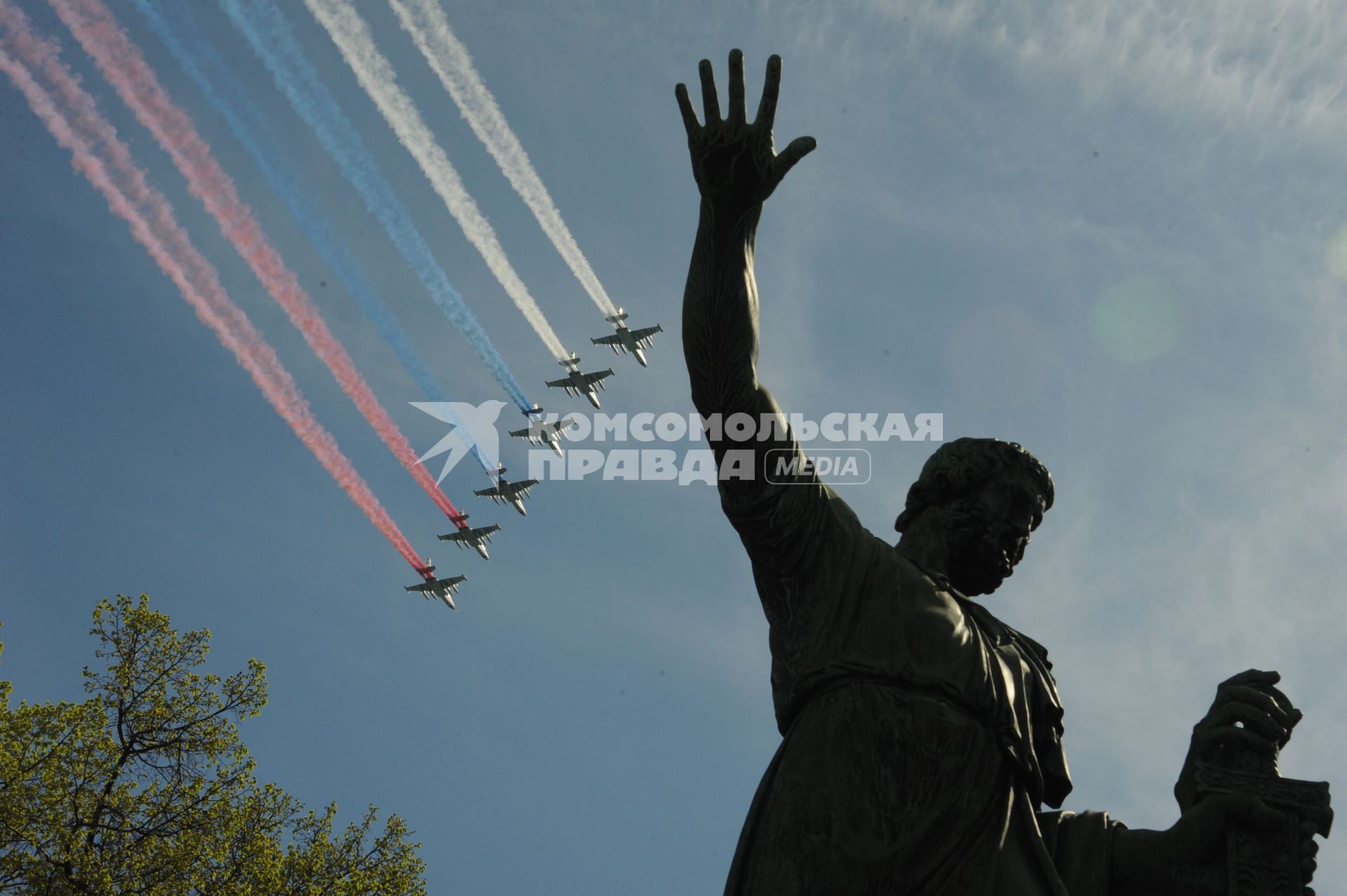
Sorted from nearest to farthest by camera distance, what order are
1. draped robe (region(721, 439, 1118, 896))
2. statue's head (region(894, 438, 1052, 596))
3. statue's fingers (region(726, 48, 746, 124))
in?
draped robe (region(721, 439, 1118, 896)) → statue's fingers (region(726, 48, 746, 124)) → statue's head (region(894, 438, 1052, 596))

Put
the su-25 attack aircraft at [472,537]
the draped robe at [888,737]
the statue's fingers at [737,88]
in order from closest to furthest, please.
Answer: the draped robe at [888,737] < the statue's fingers at [737,88] < the su-25 attack aircraft at [472,537]

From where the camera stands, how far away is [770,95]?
4332 millimetres

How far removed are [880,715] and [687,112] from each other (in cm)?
200

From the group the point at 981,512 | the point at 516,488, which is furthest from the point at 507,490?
the point at 981,512

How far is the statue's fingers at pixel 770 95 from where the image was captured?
14.2 feet

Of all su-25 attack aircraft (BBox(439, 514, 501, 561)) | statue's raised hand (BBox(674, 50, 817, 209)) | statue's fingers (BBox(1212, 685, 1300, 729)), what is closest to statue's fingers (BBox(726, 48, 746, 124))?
statue's raised hand (BBox(674, 50, 817, 209))

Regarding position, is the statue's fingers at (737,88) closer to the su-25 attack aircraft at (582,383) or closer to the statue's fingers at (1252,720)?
the statue's fingers at (1252,720)

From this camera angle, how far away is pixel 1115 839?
460 centimetres

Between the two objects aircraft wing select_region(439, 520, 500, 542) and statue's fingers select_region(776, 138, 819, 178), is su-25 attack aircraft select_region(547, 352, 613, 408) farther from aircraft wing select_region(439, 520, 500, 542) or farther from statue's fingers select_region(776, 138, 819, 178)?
statue's fingers select_region(776, 138, 819, 178)

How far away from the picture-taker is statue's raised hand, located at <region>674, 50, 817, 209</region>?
4.31m

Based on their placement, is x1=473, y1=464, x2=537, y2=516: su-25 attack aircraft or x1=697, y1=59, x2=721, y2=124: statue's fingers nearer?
x1=697, y1=59, x2=721, y2=124: statue's fingers

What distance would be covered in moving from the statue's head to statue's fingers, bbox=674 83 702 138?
62.7 inches

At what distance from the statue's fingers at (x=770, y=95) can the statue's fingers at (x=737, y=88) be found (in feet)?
0.22

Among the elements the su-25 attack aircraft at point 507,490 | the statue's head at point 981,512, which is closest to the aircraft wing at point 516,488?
the su-25 attack aircraft at point 507,490
